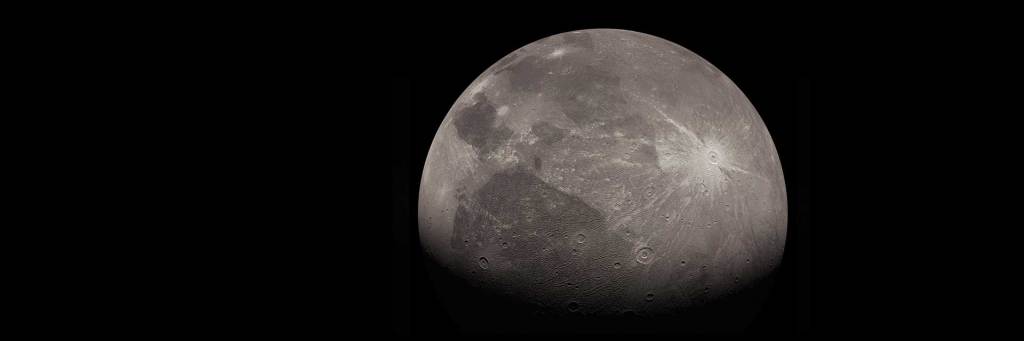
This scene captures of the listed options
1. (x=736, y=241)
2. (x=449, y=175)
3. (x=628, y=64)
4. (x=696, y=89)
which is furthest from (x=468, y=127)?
(x=736, y=241)

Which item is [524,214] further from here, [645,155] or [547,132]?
[645,155]

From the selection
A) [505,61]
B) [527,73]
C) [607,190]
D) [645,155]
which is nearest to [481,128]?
[527,73]

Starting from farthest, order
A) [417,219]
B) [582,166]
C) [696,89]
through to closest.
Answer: [417,219] → [696,89] → [582,166]

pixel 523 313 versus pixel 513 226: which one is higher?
pixel 513 226

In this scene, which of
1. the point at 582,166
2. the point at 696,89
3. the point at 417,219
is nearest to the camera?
the point at 582,166

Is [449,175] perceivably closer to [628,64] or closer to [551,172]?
[551,172]

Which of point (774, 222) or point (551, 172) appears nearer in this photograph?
point (551, 172)

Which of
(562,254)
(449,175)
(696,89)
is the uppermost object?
(696,89)
